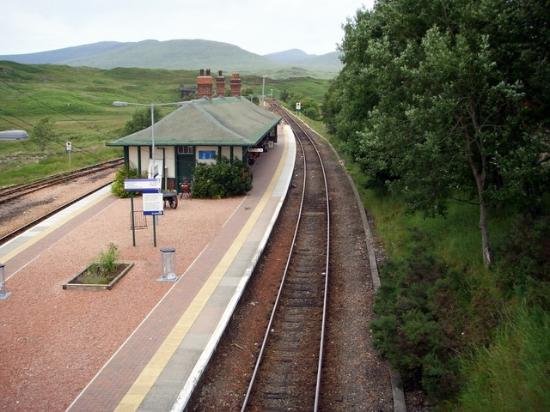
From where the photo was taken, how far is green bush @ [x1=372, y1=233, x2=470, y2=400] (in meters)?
9.94

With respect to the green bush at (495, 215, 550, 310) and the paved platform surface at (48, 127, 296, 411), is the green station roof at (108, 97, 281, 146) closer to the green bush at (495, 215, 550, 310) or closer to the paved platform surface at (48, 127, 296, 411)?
the paved platform surface at (48, 127, 296, 411)

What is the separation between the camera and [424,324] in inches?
415

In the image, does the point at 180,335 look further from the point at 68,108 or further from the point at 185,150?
the point at 68,108

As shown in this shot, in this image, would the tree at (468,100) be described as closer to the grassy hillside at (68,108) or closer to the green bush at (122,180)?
the green bush at (122,180)

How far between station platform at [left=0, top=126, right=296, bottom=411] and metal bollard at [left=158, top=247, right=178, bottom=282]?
28 cm

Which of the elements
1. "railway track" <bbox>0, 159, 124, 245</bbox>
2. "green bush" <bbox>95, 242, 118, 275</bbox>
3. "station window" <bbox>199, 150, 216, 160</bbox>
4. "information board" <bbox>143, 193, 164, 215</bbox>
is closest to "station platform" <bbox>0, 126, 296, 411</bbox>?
"railway track" <bbox>0, 159, 124, 245</bbox>

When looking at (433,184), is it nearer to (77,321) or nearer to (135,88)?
(77,321)

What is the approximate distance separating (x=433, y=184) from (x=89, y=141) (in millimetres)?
57932

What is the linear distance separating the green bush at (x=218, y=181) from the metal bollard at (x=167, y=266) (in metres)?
11.8

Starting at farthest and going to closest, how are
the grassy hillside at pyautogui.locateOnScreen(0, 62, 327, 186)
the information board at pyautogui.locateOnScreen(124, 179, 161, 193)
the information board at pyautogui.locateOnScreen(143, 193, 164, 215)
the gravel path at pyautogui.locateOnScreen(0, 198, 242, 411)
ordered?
the grassy hillside at pyautogui.locateOnScreen(0, 62, 327, 186)
the information board at pyautogui.locateOnScreen(124, 179, 161, 193)
the information board at pyautogui.locateOnScreen(143, 193, 164, 215)
the gravel path at pyautogui.locateOnScreen(0, 198, 242, 411)

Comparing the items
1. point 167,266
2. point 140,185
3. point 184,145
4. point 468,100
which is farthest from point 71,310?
point 184,145

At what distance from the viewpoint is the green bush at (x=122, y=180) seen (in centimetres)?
2936

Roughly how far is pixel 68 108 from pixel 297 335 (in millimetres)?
99453

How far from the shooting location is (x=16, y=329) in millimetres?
13305
